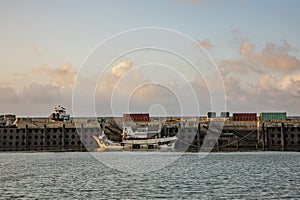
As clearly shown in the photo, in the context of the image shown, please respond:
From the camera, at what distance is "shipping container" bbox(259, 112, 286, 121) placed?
170 metres

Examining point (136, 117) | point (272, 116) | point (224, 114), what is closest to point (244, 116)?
point (224, 114)

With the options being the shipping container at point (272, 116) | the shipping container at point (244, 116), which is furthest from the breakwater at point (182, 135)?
the shipping container at point (272, 116)

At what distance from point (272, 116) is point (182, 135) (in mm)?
30771

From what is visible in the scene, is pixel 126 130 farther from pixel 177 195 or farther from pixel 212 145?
pixel 177 195

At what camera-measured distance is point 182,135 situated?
533 feet

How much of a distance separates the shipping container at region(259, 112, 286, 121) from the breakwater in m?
8.68

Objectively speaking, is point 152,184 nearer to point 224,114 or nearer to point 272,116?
point 224,114

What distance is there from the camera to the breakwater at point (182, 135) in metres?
156

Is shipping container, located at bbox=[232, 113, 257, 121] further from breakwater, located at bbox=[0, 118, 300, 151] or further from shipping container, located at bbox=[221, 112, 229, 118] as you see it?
breakwater, located at bbox=[0, 118, 300, 151]

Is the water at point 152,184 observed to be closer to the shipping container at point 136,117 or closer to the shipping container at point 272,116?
the shipping container at point 272,116

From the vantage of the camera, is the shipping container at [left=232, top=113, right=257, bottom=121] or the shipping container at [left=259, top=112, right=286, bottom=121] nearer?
the shipping container at [left=259, top=112, right=286, bottom=121]

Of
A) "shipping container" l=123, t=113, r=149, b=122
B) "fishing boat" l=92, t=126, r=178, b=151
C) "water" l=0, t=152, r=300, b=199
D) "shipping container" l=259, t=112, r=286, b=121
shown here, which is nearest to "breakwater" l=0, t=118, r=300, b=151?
"fishing boat" l=92, t=126, r=178, b=151

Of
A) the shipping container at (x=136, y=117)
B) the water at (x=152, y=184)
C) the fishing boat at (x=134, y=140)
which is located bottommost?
the water at (x=152, y=184)

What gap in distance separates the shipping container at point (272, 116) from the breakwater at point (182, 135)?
28.5ft
